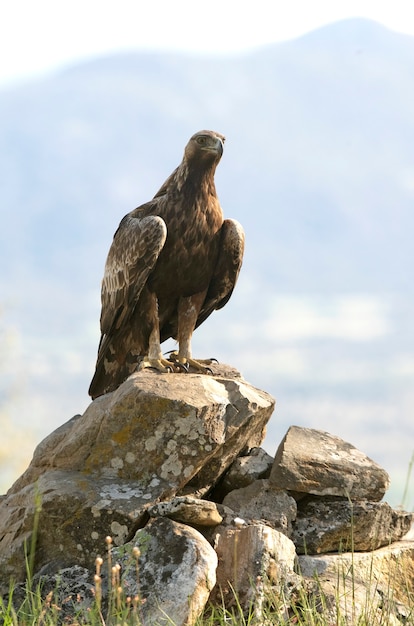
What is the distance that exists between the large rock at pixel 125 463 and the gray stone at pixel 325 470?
0.42 m

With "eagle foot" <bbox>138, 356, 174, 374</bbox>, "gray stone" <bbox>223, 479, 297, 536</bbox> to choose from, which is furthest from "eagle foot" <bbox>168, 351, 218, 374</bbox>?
"gray stone" <bbox>223, 479, 297, 536</bbox>

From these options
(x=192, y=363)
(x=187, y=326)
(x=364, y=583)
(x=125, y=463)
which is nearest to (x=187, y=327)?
(x=187, y=326)

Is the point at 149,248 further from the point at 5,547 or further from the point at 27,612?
the point at 27,612

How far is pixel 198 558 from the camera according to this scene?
5.21 m

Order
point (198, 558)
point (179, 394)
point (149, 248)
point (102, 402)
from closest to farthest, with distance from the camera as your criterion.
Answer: point (198, 558) → point (179, 394) → point (102, 402) → point (149, 248)

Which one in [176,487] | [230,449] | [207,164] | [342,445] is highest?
[207,164]

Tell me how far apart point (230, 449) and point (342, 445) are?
103 cm

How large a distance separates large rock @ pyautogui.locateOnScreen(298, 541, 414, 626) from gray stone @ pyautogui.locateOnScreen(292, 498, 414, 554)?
0.10 m

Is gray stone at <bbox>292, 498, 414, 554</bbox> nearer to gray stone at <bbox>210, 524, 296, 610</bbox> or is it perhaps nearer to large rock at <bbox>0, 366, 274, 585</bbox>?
gray stone at <bbox>210, 524, 296, 610</bbox>


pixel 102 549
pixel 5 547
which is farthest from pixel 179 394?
pixel 5 547

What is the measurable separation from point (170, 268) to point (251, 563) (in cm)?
307

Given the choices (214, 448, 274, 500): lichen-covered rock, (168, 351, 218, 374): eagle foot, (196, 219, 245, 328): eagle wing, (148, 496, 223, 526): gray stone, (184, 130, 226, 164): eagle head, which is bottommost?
(148, 496, 223, 526): gray stone

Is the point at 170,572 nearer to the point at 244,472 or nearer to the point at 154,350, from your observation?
the point at 244,472

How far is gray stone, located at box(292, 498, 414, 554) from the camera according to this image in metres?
6.49
